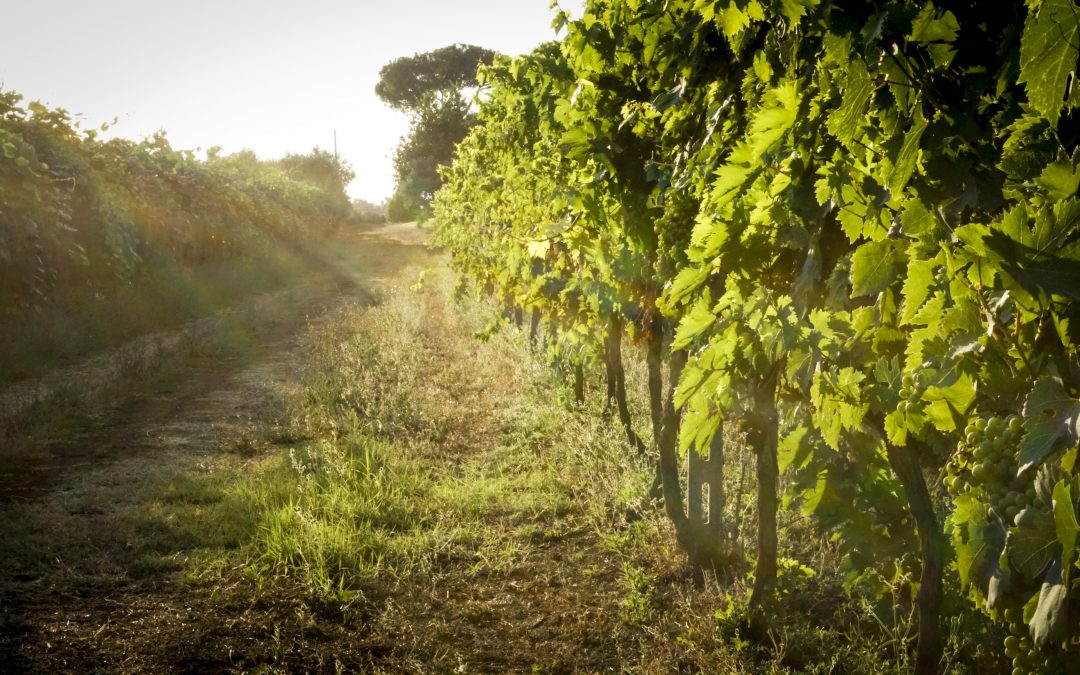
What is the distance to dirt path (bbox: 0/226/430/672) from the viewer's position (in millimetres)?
3594

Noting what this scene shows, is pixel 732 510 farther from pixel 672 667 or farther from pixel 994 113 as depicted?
pixel 994 113

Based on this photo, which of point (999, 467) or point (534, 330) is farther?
point (534, 330)

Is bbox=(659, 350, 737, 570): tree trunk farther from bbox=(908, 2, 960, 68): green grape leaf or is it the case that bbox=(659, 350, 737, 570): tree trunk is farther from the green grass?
bbox=(908, 2, 960, 68): green grape leaf

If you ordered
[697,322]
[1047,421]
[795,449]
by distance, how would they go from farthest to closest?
[795,449], [697,322], [1047,421]

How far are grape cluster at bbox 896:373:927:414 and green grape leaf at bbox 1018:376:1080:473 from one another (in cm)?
31

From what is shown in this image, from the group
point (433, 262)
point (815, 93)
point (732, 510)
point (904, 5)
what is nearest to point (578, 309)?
point (732, 510)

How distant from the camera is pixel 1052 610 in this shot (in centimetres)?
114

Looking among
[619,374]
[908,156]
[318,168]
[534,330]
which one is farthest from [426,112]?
[908,156]

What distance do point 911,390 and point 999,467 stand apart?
0.24 meters

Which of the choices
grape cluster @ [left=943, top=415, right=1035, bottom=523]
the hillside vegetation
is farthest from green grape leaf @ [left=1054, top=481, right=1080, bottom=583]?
the hillside vegetation

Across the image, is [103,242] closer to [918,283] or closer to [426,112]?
[918,283]

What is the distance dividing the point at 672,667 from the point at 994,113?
9.25ft

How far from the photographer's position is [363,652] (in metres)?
3.68

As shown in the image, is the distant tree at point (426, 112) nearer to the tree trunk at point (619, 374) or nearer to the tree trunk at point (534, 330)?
the tree trunk at point (534, 330)
